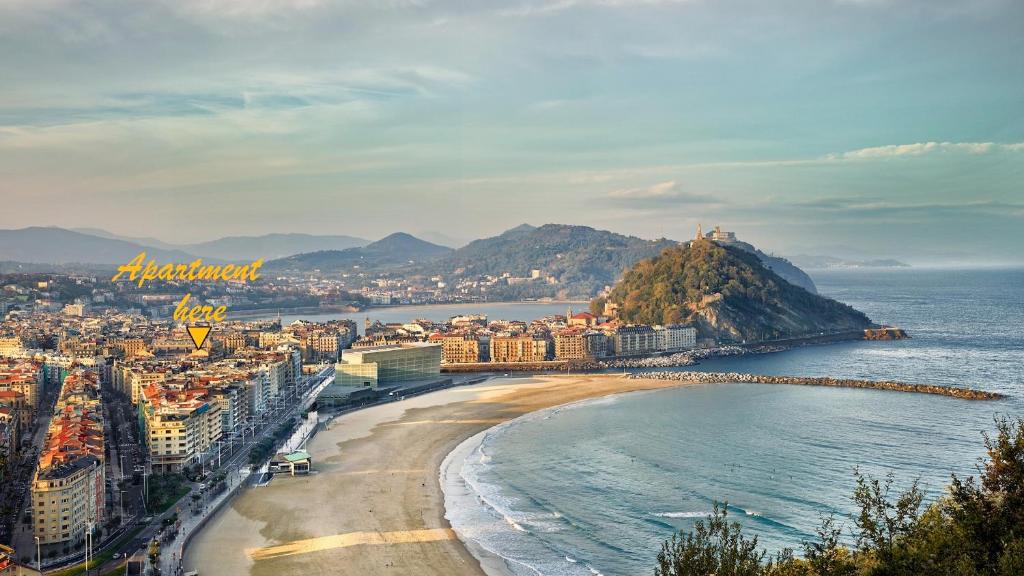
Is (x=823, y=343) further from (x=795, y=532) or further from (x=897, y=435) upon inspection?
(x=795, y=532)

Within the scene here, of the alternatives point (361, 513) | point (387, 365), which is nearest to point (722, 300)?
point (387, 365)

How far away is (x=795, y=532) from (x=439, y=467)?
14.9 meters

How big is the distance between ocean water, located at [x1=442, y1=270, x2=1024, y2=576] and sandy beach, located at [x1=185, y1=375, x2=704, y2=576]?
1.20 m

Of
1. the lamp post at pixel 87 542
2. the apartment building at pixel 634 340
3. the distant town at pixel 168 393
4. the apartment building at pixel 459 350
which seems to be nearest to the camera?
the lamp post at pixel 87 542

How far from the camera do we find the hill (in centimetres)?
9250

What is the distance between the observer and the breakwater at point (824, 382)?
169 feet

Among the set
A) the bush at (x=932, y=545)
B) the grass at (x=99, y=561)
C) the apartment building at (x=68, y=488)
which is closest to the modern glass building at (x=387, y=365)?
the apartment building at (x=68, y=488)

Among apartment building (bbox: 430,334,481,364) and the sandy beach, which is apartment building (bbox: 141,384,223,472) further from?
apartment building (bbox: 430,334,481,364)

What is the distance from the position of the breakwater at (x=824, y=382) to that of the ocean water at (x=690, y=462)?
1790 millimetres

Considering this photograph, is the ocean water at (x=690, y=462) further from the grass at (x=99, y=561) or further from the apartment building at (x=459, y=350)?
the apartment building at (x=459, y=350)

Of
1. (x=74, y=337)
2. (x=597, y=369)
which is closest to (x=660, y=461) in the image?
(x=597, y=369)

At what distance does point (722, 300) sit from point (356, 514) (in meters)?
71.3

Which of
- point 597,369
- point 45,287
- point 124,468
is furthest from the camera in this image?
point 45,287

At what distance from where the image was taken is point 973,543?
600 inches
